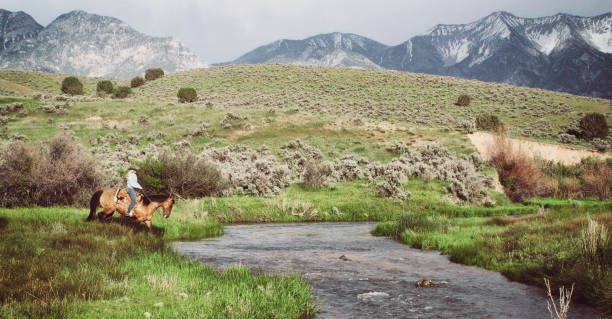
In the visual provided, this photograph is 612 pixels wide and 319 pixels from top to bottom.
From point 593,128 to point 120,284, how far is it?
206ft

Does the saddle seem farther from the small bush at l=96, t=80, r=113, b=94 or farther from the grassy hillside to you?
the small bush at l=96, t=80, r=113, b=94

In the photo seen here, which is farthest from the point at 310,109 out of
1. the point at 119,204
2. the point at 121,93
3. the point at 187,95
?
the point at 119,204

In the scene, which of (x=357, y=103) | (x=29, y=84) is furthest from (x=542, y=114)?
(x=29, y=84)

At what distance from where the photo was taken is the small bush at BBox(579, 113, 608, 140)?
5572 cm

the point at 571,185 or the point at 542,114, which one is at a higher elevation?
the point at 542,114

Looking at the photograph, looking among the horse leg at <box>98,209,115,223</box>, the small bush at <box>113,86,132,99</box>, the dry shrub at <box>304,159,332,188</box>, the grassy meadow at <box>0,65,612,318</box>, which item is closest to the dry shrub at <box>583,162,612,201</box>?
the grassy meadow at <box>0,65,612,318</box>

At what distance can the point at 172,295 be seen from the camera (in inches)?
330

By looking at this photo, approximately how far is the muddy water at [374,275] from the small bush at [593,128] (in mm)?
50552

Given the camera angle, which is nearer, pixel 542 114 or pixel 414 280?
pixel 414 280

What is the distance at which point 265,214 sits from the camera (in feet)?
80.5

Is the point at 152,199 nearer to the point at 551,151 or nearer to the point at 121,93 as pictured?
the point at 551,151

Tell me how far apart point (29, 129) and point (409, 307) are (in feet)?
161

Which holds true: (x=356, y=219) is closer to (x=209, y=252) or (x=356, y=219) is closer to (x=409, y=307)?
(x=209, y=252)

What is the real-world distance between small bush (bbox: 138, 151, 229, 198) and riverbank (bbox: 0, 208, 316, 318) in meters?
12.5
